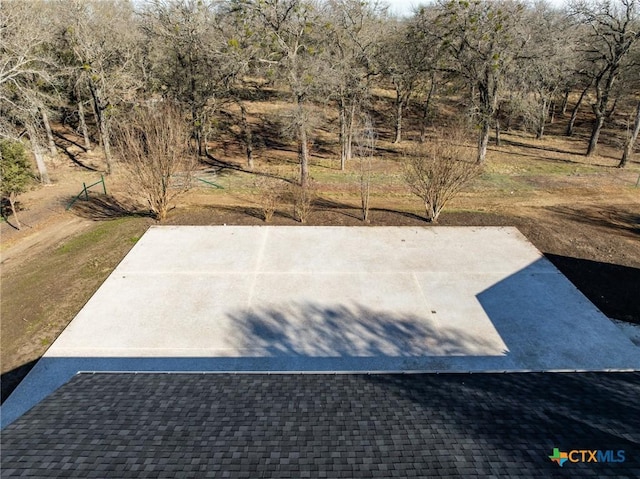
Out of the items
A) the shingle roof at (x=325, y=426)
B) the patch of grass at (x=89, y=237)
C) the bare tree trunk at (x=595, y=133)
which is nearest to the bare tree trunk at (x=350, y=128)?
the patch of grass at (x=89, y=237)

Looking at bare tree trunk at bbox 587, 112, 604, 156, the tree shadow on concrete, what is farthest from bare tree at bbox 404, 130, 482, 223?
bare tree trunk at bbox 587, 112, 604, 156

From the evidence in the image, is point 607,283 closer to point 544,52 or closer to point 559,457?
point 559,457

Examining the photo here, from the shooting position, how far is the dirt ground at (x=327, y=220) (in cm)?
1041

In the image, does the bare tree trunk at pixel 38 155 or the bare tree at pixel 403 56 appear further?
the bare tree at pixel 403 56

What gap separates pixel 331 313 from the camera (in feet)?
32.7

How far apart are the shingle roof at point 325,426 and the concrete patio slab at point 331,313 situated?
7.33 feet

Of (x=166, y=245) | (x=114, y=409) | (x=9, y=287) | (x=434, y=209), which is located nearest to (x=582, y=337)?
(x=434, y=209)

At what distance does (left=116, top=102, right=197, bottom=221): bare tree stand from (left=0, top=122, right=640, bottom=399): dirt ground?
114 centimetres

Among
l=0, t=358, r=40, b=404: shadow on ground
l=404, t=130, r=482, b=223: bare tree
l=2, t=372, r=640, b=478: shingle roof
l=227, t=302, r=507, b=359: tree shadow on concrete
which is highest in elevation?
l=404, t=130, r=482, b=223: bare tree

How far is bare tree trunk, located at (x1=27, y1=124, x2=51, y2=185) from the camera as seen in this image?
18.7m

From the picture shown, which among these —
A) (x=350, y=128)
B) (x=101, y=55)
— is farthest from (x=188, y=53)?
(x=350, y=128)

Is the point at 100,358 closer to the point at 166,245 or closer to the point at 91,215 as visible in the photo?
the point at 166,245

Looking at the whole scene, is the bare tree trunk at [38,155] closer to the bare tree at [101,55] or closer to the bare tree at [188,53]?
the bare tree at [101,55]

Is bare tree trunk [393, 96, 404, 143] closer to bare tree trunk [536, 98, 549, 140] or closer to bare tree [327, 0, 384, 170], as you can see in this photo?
bare tree [327, 0, 384, 170]
